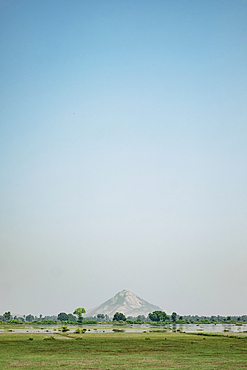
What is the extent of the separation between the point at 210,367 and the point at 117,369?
9.31m

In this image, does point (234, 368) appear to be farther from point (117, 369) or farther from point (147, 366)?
point (117, 369)

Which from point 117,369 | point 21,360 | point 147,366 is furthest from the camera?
point 21,360

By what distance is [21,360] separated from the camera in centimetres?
3334

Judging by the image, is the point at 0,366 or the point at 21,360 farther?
the point at 21,360

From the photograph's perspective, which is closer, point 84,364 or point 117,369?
point 117,369

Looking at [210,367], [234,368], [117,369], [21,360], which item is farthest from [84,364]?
[234,368]

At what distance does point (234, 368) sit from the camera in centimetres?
2961

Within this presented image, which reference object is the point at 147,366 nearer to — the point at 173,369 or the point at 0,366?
the point at 173,369

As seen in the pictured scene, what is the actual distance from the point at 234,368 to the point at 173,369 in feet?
20.6

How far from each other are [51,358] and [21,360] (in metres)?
3.59

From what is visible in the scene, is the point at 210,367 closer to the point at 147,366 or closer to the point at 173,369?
the point at 173,369

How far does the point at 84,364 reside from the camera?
31219 millimetres

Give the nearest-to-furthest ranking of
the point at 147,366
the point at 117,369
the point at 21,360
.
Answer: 1. the point at 117,369
2. the point at 147,366
3. the point at 21,360

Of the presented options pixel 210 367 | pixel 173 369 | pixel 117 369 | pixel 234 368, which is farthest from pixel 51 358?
pixel 234 368
